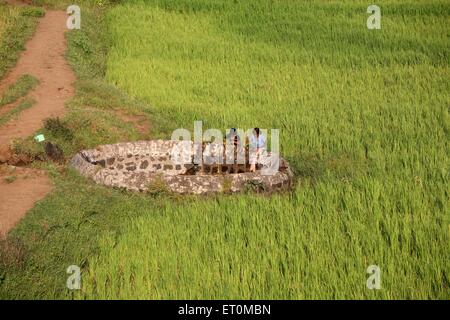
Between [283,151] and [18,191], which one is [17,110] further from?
[283,151]

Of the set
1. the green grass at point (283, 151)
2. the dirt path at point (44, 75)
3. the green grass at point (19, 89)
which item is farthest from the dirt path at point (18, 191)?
the green grass at point (19, 89)

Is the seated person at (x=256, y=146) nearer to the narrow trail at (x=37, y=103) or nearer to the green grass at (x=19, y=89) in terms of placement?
the narrow trail at (x=37, y=103)

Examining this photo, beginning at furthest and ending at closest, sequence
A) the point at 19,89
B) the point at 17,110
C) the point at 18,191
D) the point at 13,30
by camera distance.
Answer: the point at 13,30 < the point at 19,89 < the point at 17,110 < the point at 18,191

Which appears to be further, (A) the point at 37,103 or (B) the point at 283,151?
(A) the point at 37,103

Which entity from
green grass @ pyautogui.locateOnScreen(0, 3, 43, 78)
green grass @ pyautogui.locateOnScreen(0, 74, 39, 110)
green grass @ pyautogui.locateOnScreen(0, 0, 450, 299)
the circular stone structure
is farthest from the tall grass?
green grass @ pyautogui.locateOnScreen(0, 3, 43, 78)

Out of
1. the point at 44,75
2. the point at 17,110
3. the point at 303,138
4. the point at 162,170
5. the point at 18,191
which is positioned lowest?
the point at 162,170

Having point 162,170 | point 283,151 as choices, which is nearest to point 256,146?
point 283,151
